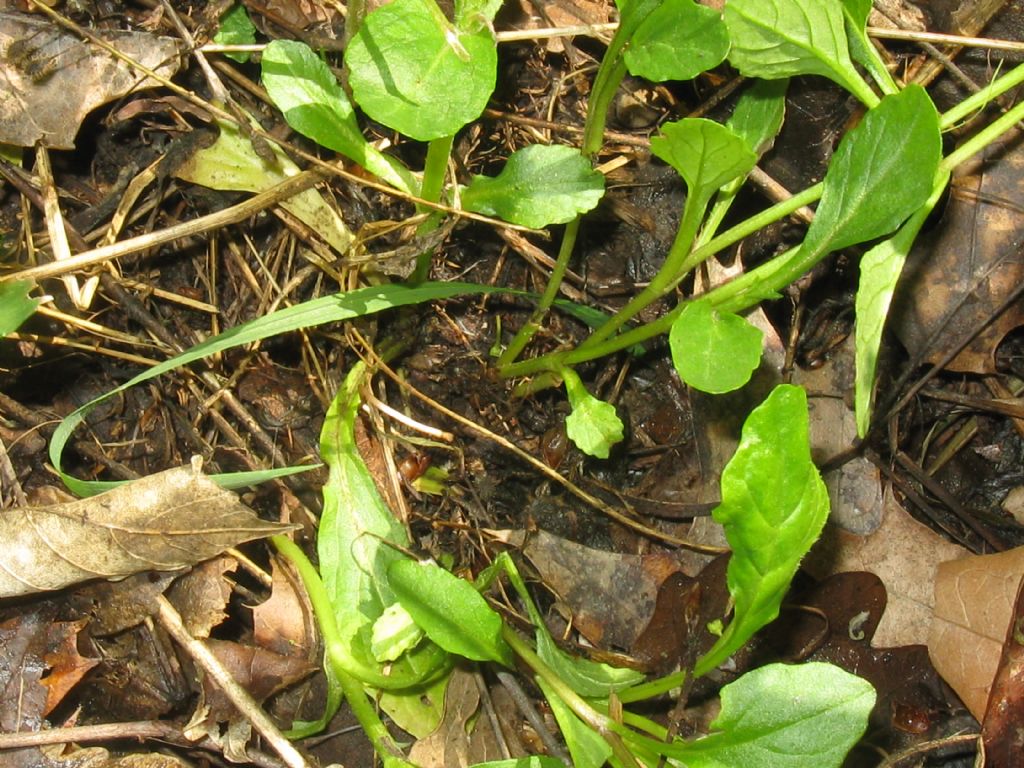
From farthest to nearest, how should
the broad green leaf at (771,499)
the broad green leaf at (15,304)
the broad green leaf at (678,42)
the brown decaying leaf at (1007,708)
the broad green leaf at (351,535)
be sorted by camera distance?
the brown decaying leaf at (1007,708)
the broad green leaf at (351,535)
the broad green leaf at (15,304)
the broad green leaf at (678,42)
the broad green leaf at (771,499)

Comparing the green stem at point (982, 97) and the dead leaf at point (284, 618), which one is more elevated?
the green stem at point (982, 97)

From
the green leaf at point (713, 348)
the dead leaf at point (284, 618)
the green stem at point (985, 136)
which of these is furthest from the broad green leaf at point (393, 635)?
the green stem at point (985, 136)

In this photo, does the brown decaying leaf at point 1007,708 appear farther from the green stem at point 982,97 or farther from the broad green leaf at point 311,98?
the broad green leaf at point 311,98

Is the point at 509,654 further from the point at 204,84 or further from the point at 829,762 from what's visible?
the point at 204,84

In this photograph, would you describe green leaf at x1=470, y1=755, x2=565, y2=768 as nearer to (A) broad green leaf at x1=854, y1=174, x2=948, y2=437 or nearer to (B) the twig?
(B) the twig

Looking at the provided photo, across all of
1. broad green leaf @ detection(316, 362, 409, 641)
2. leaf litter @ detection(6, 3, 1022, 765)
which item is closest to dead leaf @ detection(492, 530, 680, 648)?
leaf litter @ detection(6, 3, 1022, 765)

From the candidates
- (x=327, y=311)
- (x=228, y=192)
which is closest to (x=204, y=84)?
(x=228, y=192)

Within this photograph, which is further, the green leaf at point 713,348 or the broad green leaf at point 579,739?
the broad green leaf at point 579,739
